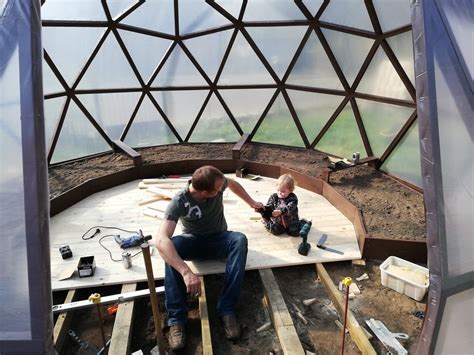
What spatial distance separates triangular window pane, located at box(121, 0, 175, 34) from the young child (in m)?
4.88

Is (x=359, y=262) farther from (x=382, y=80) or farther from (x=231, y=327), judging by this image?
(x=382, y=80)

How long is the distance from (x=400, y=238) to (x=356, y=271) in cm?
83

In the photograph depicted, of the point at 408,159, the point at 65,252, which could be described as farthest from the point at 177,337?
the point at 408,159

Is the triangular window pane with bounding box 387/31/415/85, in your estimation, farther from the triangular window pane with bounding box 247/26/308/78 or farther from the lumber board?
the lumber board

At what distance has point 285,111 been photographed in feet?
29.2

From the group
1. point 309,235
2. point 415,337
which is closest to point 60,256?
point 309,235

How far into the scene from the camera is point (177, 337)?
12.2 feet

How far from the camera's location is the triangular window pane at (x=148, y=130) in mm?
8852

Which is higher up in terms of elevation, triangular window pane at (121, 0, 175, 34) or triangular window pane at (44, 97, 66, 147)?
triangular window pane at (121, 0, 175, 34)

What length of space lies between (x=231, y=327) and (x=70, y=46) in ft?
21.9

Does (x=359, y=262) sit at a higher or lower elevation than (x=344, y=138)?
lower

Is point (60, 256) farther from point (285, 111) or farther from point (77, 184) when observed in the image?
point (285, 111)

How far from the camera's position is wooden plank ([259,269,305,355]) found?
3.56 metres

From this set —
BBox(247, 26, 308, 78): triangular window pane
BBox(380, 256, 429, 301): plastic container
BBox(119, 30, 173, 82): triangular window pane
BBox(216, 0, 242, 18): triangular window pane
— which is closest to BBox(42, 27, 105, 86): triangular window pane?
BBox(119, 30, 173, 82): triangular window pane
